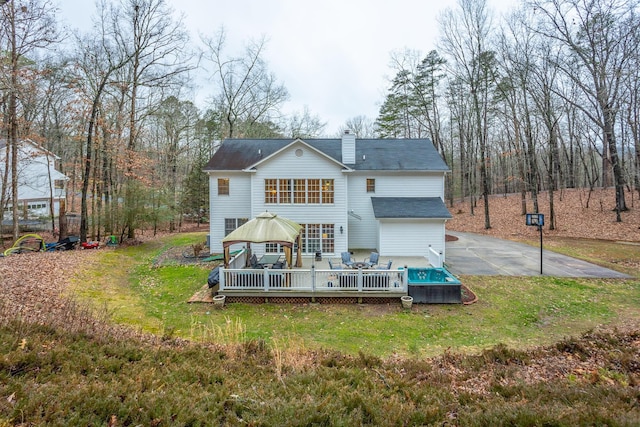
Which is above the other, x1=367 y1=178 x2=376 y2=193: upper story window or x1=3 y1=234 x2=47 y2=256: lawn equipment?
x1=367 y1=178 x2=376 y2=193: upper story window

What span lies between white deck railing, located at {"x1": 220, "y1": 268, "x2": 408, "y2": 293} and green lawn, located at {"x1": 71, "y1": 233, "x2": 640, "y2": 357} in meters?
0.63

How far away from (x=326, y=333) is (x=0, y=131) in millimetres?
20748

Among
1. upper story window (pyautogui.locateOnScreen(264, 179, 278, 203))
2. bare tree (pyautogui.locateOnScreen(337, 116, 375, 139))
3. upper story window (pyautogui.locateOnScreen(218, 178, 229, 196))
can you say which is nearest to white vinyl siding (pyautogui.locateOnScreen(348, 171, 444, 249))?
upper story window (pyautogui.locateOnScreen(264, 179, 278, 203))

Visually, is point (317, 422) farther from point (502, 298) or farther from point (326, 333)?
point (502, 298)

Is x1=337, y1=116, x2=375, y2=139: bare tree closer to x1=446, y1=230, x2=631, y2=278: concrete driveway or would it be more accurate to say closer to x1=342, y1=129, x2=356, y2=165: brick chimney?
x1=342, y1=129, x2=356, y2=165: brick chimney

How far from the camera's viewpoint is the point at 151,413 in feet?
11.4

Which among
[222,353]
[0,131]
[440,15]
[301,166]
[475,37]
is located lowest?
[222,353]

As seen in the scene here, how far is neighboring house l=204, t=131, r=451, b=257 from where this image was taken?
1596 cm

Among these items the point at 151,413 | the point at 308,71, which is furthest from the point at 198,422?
the point at 308,71

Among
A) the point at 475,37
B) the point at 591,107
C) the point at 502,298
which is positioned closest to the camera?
the point at 502,298

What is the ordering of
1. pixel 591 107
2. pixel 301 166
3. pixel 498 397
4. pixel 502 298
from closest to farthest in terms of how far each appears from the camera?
→ pixel 498 397
pixel 502 298
pixel 301 166
pixel 591 107

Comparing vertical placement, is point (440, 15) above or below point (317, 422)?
above

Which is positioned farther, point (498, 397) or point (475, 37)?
point (475, 37)

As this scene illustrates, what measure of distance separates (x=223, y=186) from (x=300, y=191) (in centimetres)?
485
